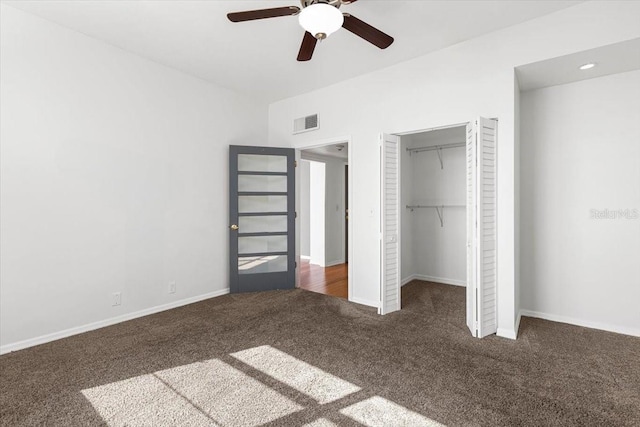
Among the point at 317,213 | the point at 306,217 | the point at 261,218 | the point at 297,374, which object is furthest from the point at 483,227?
the point at 306,217

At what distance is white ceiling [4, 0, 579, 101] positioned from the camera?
2.60 meters

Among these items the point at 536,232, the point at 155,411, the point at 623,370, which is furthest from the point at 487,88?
the point at 155,411

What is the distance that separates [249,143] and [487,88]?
10.2 ft

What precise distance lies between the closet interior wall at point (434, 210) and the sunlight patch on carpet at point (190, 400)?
3330mm

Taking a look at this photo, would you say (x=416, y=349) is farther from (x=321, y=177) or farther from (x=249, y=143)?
(x=321, y=177)

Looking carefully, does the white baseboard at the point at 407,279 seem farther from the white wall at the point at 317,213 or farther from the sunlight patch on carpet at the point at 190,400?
the sunlight patch on carpet at the point at 190,400

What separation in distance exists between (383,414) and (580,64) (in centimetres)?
327

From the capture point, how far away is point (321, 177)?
6465mm

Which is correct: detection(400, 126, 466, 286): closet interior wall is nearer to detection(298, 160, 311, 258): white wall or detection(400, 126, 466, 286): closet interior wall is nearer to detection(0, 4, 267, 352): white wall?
detection(298, 160, 311, 258): white wall

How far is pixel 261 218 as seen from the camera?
4.61 metres

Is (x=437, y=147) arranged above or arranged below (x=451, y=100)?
below

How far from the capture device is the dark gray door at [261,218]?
4387 mm

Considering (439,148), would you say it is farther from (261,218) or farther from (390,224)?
(261,218)

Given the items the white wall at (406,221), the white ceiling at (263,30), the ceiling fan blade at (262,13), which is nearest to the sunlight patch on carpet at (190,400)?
the ceiling fan blade at (262,13)
